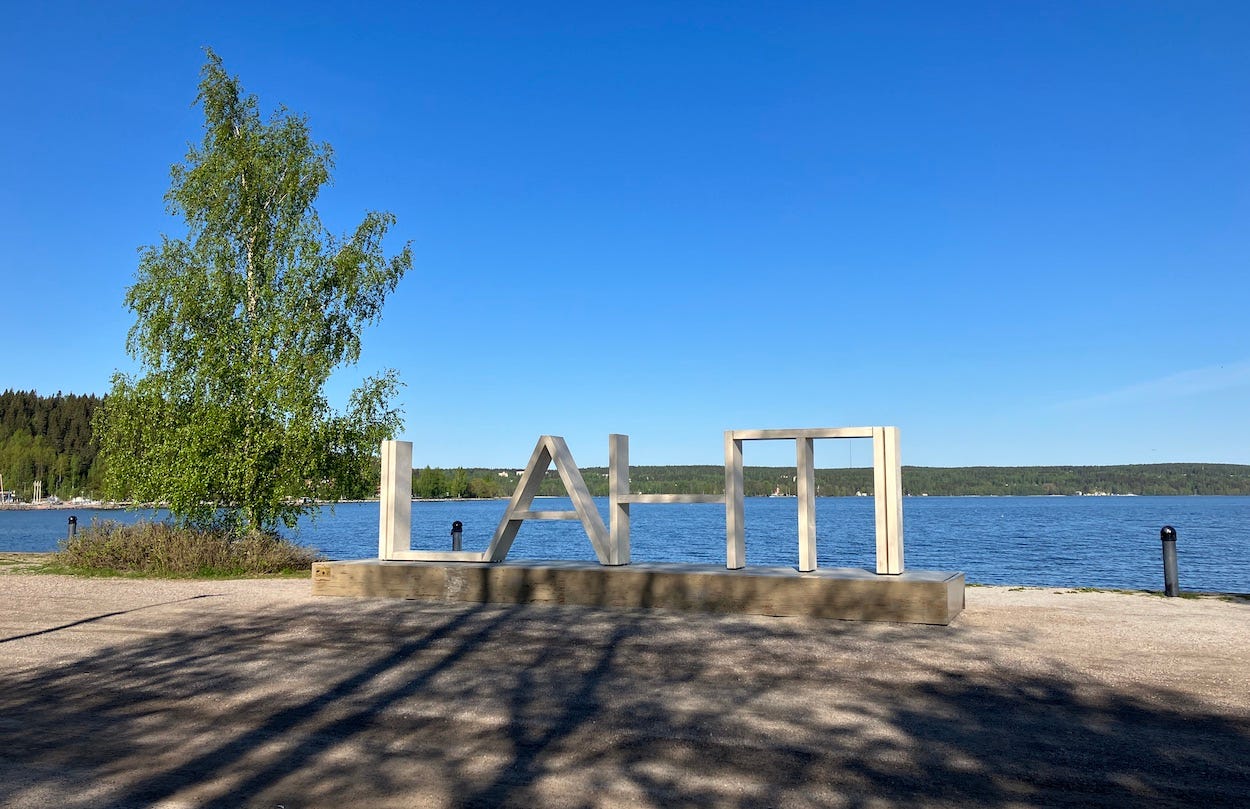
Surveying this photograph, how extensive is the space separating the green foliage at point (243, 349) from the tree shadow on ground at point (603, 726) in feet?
32.9

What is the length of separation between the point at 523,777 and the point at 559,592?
24.3 ft

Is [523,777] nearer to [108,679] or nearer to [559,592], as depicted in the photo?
[108,679]

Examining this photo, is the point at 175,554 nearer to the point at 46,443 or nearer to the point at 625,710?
the point at 625,710

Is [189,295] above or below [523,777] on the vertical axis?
above

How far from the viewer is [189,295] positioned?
19297mm

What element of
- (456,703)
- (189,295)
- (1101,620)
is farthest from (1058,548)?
(456,703)

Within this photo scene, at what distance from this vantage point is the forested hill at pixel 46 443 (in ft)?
422

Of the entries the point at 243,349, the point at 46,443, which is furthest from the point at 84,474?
the point at 243,349

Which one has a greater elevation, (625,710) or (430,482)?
(430,482)

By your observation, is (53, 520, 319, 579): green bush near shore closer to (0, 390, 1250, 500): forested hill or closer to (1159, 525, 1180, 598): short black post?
(1159, 525, 1180, 598): short black post

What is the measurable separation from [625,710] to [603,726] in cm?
48

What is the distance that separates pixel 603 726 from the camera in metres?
6.06

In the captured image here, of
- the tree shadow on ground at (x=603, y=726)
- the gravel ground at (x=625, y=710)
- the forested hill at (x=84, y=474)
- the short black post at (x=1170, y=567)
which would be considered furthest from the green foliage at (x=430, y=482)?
the tree shadow on ground at (x=603, y=726)

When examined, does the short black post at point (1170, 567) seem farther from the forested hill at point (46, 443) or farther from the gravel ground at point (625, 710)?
the forested hill at point (46, 443)
